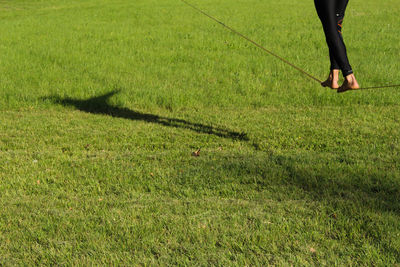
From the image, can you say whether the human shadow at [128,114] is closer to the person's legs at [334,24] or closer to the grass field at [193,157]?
the grass field at [193,157]

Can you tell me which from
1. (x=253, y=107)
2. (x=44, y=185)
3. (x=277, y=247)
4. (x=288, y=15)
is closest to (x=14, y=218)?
(x=44, y=185)

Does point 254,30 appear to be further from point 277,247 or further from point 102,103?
point 277,247

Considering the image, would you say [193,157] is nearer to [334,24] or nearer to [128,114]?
[334,24]

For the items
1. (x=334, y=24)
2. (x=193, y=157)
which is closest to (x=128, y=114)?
(x=193, y=157)

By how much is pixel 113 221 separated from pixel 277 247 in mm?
1334

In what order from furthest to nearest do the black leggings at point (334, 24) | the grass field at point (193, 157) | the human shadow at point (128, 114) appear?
the human shadow at point (128, 114) → the black leggings at point (334, 24) → the grass field at point (193, 157)

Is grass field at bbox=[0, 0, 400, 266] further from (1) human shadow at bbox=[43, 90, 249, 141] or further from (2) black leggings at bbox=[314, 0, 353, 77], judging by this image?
(2) black leggings at bbox=[314, 0, 353, 77]

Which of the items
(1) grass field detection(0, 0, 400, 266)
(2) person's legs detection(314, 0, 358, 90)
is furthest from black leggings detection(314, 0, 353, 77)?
(1) grass field detection(0, 0, 400, 266)

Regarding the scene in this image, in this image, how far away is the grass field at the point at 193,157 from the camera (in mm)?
3227

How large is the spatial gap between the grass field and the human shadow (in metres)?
0.03

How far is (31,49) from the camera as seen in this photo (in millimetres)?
10914

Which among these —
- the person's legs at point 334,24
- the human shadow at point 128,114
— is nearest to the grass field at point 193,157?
the human shadow at point 128,114

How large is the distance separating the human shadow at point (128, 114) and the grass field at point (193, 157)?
1.3 inches

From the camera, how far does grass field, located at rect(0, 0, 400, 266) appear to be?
3.23 metres
